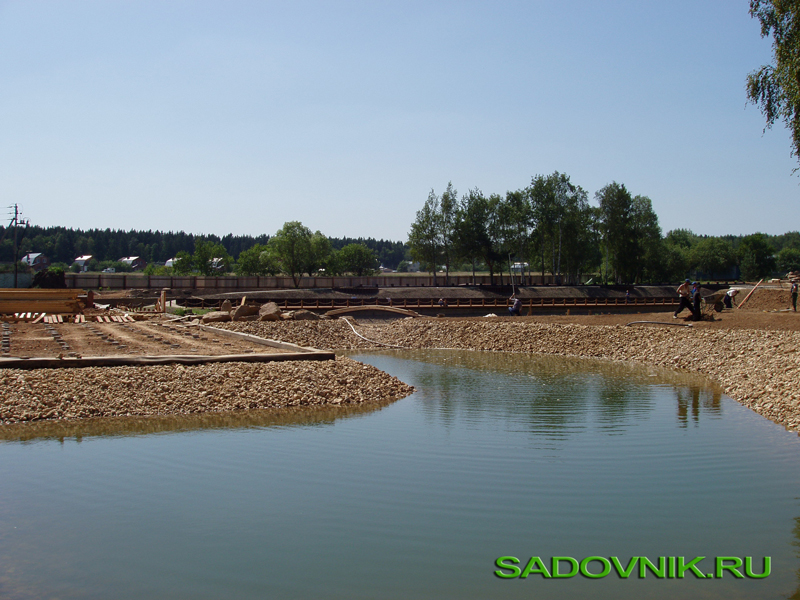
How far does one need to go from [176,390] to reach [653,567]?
38.6 feet

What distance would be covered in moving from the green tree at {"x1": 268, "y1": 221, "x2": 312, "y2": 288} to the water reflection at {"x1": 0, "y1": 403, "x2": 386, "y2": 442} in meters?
72.2

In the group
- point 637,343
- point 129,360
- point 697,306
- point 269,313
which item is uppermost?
point 697,306

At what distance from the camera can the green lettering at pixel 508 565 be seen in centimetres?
671

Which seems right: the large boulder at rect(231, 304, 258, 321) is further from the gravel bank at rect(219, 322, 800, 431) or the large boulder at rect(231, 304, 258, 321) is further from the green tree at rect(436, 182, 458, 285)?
the green tree at rect(436, 182, 458, 285)

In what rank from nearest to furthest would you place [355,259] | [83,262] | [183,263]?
[183,263] → [355,259] → [83,262]

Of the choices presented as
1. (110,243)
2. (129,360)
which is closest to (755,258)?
(129,360)

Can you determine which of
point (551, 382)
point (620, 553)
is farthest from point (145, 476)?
point (551, 382)

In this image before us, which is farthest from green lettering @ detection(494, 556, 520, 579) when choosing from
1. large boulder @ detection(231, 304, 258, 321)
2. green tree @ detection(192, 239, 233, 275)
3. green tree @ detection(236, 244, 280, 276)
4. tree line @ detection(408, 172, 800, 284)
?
green tree @ detection(192, 239, 233, 275)

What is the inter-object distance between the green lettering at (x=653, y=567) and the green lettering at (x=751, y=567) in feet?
2.76

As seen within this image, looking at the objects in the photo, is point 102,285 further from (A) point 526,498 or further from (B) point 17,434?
(A) point 526,498

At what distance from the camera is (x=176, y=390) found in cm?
1523

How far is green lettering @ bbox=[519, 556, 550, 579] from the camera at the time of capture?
677cm

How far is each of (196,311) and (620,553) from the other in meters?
39.1

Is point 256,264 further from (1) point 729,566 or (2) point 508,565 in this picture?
(1) point 729,566
